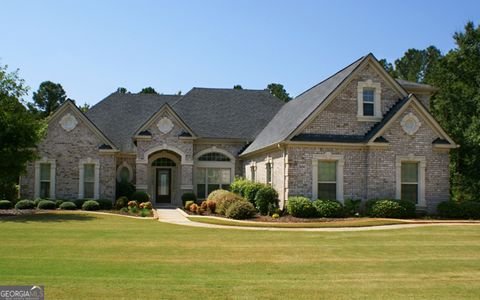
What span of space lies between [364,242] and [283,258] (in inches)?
156

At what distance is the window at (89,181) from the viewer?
98.5ft

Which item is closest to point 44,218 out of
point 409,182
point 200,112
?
point 200,112

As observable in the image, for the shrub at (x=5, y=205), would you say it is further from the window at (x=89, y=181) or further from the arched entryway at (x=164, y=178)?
the arched entryway at (x=164, y=178)

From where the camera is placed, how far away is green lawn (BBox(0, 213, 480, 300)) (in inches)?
352

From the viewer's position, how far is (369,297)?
8.58m

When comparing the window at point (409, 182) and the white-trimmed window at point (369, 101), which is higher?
the white-trimmed window at point (369, 101)

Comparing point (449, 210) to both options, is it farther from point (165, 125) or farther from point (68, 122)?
point (68, 122)

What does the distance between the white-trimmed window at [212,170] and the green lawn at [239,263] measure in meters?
14.8

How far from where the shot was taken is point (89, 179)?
30078 mm

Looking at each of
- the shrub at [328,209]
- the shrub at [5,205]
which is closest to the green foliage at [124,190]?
the shrub at [5,205]

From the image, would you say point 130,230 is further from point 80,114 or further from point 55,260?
point 80,114

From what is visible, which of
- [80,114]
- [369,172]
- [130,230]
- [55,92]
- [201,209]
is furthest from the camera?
[55,92]

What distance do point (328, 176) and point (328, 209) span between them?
7.40 ft

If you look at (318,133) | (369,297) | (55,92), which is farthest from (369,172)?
(55,92)
